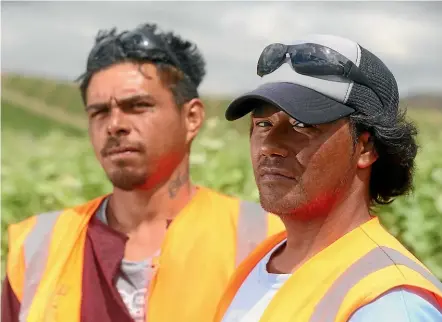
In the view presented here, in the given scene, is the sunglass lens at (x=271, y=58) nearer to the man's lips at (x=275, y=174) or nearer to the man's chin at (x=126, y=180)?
the man's lips at (x=275, y=174)

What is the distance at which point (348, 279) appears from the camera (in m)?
1.46

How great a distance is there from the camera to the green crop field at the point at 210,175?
321cm

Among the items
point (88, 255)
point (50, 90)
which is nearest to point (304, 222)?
point (88, 255)

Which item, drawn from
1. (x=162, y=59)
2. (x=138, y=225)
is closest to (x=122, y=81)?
(x=162, y=59)

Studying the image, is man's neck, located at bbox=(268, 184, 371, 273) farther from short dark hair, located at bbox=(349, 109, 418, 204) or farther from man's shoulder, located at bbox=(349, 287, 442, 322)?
man's shoulder, located at bbox=(349, 287, 442, 322)

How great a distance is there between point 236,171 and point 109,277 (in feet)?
5.30

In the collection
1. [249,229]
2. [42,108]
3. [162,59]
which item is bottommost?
[42,108]

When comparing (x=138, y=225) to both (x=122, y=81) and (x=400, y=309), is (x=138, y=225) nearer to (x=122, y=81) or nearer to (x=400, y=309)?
(x=122, y=81)

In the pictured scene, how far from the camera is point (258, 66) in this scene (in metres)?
1.76

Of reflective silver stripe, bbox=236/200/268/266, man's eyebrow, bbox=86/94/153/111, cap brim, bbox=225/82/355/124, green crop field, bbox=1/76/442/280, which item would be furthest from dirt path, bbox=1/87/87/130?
cap brim, bbox=225/82/355/124

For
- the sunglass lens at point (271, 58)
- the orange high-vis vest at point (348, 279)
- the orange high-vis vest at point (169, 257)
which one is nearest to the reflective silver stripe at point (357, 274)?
the orange high-vis vest at point (348, 279)

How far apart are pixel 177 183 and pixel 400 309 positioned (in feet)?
4.65

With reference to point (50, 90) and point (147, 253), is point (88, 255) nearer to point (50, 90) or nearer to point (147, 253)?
point (147, 253)

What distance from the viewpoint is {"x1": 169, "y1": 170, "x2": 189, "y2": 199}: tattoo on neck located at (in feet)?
8.77
